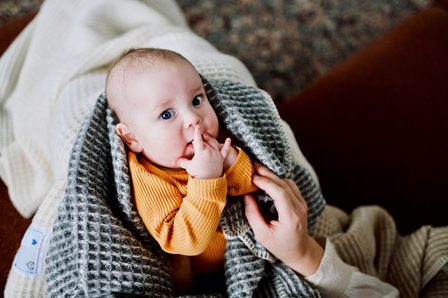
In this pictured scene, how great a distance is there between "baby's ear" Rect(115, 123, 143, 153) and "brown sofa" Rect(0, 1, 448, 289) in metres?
0.64

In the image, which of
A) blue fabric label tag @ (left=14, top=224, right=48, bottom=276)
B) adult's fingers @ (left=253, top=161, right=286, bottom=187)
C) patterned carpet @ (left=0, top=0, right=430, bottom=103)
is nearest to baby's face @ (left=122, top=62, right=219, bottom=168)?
adult's fingers @ (left=253, top=161, right=286, bottom=187)

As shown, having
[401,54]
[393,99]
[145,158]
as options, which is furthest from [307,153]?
[145,158]

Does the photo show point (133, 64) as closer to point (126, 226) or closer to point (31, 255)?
point (126, 226)

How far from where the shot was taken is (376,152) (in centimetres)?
116

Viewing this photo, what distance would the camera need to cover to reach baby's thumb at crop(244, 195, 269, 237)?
2.55ft

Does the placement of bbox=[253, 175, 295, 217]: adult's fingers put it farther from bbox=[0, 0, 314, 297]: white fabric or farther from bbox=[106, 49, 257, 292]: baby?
bbox=[0, 0, 314, 297]: white fabric

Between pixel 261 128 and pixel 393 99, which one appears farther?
pixel 393 99

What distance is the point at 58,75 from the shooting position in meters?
1.03

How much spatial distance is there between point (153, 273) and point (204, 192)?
8.6 inches

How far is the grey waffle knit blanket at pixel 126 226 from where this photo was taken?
2.30 ft

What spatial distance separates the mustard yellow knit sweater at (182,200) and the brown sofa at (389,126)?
0.51 metres

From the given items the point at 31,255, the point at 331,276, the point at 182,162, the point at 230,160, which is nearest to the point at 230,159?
the point at 230,160

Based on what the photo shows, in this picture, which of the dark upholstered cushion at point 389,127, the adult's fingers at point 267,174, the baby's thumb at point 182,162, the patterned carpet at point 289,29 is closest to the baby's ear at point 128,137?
the baby's thumb at point 182,162

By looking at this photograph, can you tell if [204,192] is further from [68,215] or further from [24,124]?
[24,124]
